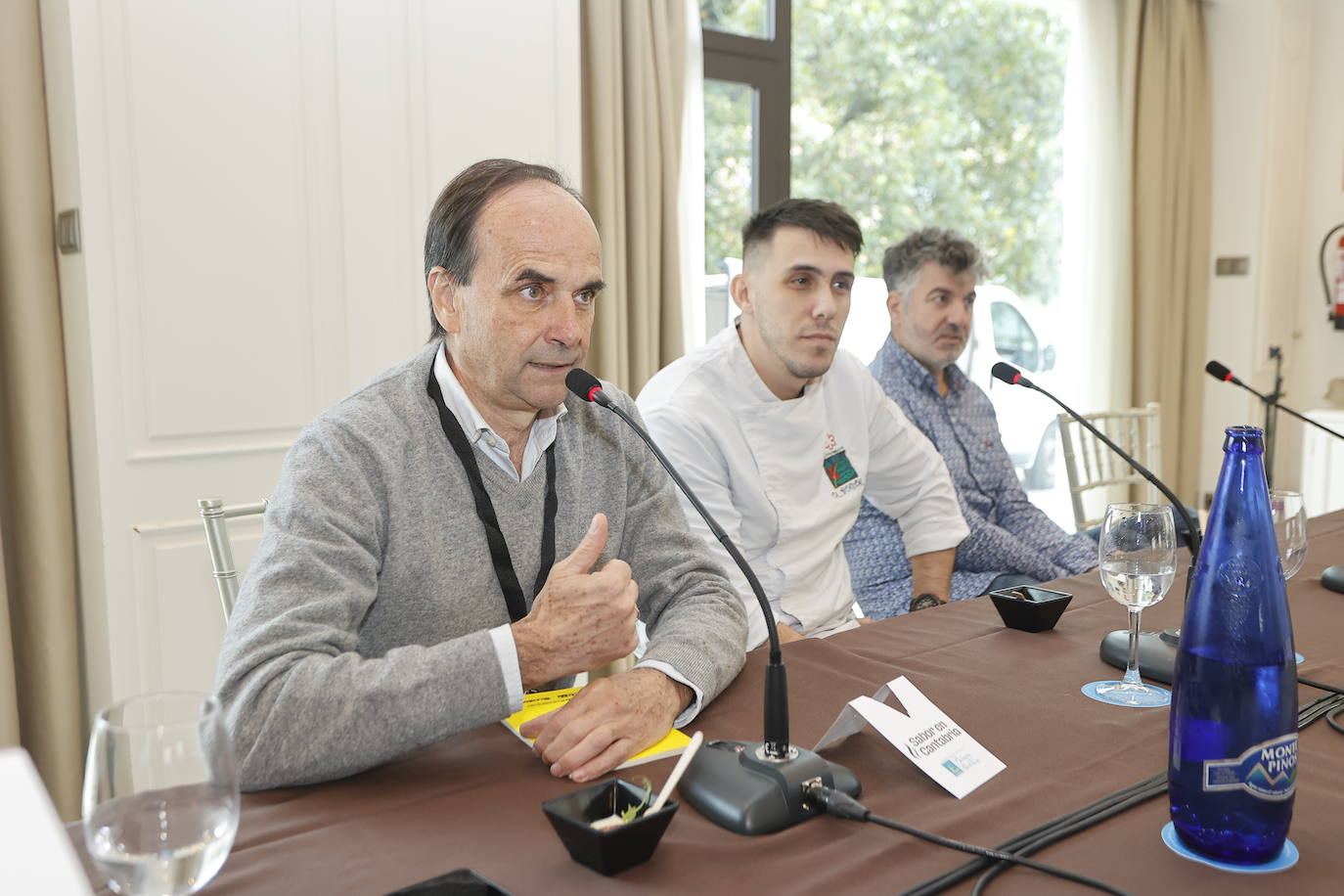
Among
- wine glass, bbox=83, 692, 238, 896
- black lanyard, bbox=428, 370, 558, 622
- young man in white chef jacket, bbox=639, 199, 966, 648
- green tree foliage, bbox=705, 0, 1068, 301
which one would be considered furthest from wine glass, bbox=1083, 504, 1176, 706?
green tree foliage, bbox=705, 0, 1068, 301

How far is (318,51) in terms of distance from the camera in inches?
90.9

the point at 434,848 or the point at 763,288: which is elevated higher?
the point at 763,288

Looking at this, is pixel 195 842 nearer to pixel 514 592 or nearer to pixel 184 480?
pixel 514 592

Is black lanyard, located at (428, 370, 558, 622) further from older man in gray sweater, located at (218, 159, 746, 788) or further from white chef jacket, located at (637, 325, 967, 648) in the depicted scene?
white chef jacket, located at (637, 325, 967, 648)

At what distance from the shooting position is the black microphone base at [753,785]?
86 centimetres

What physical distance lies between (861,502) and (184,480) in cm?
147

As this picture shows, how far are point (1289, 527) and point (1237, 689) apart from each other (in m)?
0.71

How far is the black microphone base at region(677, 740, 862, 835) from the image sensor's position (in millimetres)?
857

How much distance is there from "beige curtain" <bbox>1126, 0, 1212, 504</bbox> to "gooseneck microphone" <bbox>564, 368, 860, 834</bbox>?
15.0 ft

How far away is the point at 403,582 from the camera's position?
1.30m

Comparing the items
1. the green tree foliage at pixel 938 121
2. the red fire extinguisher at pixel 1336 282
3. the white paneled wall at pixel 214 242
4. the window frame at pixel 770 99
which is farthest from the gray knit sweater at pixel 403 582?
the red fire extinguisher at pixel 1336 282

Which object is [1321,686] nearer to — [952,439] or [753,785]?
[753,785]

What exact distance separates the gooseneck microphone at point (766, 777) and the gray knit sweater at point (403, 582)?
206 millimetres

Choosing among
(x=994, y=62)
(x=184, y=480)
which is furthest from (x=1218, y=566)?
(x=994, y=62)
